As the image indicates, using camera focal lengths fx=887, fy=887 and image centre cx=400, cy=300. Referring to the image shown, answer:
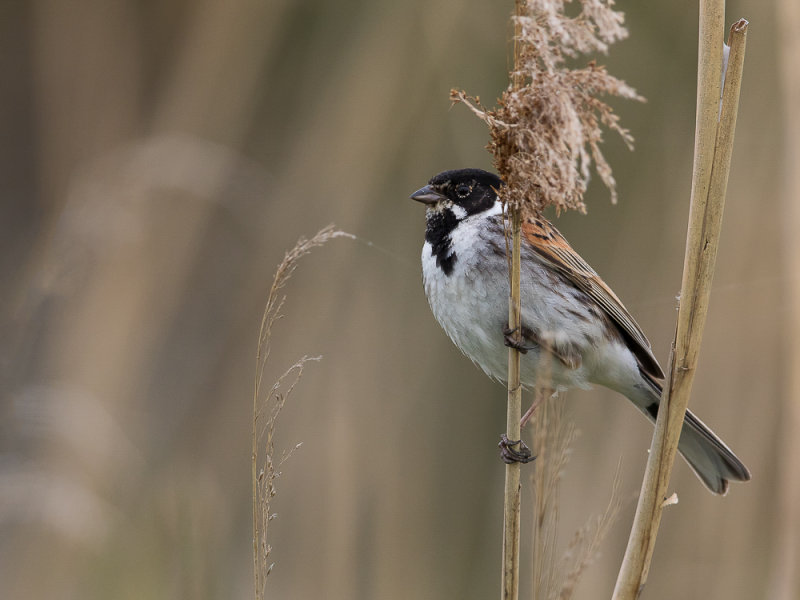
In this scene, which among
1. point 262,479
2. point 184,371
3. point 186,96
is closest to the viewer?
point 262,479

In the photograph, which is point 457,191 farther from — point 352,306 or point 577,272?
point 352,306

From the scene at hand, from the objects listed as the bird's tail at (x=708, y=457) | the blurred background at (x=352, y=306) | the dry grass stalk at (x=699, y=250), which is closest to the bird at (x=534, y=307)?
the bird's tail at (x=708, y=457)

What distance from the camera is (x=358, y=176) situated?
3059 mm

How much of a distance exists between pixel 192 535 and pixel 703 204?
1196mm

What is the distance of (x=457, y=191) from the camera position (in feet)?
8.31

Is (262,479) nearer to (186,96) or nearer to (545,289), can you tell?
(545,289)

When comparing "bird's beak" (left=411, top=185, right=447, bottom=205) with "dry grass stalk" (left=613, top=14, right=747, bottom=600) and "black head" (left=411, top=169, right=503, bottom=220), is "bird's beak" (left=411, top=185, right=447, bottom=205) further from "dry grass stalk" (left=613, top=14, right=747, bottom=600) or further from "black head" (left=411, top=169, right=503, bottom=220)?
"dry grass stalk" (left=613, top=14, right=747, bottom=600)

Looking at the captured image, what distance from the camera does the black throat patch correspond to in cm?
248

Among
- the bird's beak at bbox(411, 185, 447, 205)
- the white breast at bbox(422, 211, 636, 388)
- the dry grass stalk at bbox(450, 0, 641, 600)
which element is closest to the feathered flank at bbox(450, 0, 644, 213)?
the dry grass stalk at bbox(450, 0, 641, 600)

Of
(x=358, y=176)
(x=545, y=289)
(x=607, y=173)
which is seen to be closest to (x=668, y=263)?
(x=545, y=289)

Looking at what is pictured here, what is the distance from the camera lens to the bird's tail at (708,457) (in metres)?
2.29

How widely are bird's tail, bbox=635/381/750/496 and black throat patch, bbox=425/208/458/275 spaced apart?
75cm

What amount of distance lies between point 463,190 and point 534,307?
0.39 metres

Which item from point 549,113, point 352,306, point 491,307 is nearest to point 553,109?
point 549,113
